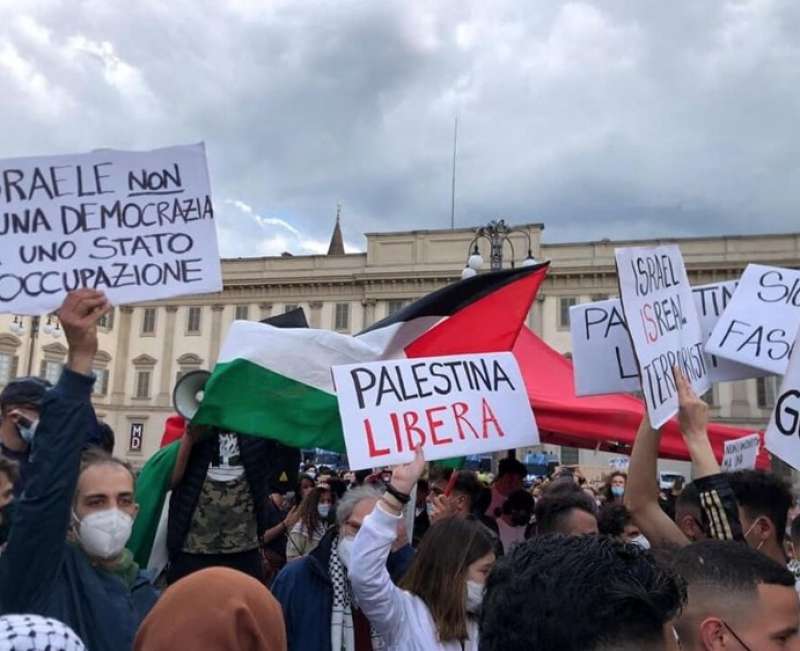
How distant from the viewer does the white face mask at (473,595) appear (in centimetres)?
296

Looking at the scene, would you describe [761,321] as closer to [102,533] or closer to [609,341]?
[609,341]

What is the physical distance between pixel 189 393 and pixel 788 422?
3478mm

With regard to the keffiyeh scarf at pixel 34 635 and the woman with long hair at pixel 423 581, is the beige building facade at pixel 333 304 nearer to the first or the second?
the woman with long hair at pixel 423 581

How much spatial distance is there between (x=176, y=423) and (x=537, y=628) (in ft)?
15.7

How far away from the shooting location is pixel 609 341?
4.42m

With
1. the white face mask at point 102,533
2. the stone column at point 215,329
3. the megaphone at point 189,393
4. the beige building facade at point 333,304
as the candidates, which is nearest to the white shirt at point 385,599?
the white face mask at point 102,533

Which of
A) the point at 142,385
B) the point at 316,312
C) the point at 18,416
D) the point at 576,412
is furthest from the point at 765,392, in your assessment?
the point at 18,416

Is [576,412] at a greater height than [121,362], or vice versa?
[121,362]

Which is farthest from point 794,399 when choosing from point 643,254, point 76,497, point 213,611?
point 76,497

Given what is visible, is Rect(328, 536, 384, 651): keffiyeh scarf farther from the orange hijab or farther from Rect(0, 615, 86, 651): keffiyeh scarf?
Rect(0, 615, 86, 651): keffiyeh scarf

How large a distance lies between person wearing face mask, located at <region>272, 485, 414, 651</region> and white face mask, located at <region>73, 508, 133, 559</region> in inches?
45.0

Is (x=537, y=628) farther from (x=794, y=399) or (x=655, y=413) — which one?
(x=794, y=399)

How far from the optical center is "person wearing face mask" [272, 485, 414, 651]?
3.27 m

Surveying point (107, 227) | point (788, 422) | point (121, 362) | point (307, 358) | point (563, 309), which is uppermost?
point (563, 309)
